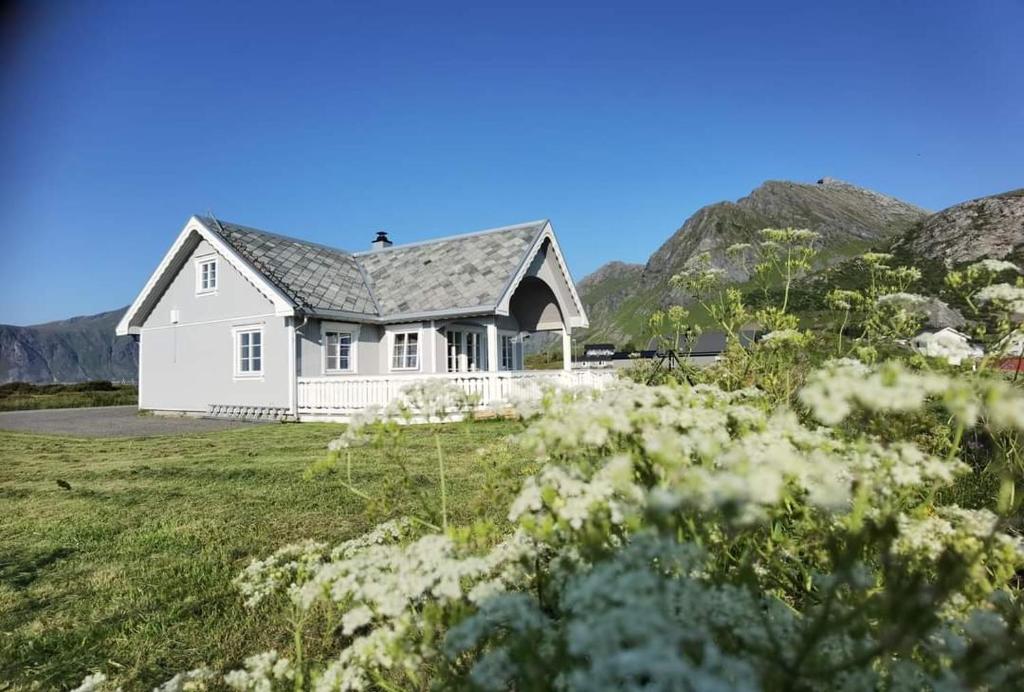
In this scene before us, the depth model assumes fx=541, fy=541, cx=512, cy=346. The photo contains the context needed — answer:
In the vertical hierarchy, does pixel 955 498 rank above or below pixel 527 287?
below

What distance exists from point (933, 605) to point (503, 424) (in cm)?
1306

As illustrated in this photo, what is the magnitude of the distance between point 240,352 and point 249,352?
471 millimetres

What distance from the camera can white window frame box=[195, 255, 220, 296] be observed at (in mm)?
19297

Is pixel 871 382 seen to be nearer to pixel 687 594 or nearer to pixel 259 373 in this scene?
pixel 687 594

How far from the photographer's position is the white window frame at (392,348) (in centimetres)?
1856

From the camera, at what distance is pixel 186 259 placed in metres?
20.6

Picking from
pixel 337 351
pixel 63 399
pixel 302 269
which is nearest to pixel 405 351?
pixel 337 351

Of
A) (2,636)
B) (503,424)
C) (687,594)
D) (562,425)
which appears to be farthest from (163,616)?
(503,424)

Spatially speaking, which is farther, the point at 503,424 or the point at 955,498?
the point at 503,424

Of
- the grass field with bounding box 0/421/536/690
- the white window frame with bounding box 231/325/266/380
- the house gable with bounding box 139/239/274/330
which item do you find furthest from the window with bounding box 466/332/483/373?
the grass field with bounding box 0/421/536/690

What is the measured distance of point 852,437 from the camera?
84.1 inches

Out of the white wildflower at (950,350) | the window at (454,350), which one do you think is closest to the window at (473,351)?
the window at (454,350)

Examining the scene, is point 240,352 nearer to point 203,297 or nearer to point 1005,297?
point 203,297

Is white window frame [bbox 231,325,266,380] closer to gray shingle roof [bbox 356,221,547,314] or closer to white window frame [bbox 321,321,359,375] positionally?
white window frame [bbox 321,321,359,375]
